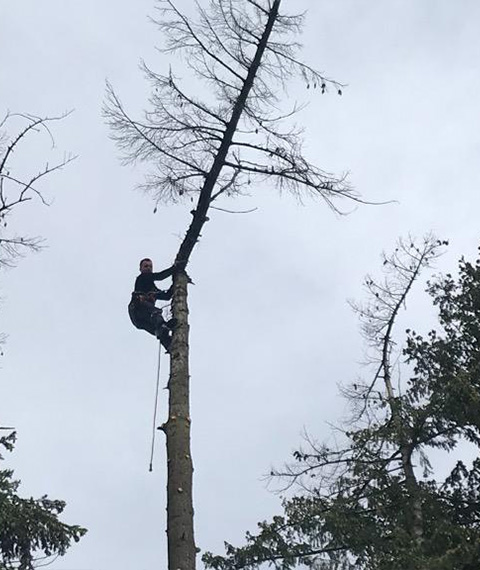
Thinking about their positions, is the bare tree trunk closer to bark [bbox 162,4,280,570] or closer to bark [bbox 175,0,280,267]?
bark [bbox 162,4,280,570]

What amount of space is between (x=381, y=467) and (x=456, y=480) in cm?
120

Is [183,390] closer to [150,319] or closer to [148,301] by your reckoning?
[150,319]

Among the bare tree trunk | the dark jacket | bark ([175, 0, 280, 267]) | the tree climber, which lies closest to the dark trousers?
the tree climber

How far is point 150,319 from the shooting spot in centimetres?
813

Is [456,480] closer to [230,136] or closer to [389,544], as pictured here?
[389,544]

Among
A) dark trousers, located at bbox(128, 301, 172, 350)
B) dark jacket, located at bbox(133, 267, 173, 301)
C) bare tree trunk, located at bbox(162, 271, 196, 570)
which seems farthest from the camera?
dark jacket, located at bbox(133, 267, 173, 301)

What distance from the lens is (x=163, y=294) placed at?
841 cm

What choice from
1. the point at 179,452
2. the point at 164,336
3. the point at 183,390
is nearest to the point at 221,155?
the point at 164,336

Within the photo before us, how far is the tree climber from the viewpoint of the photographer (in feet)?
25.7

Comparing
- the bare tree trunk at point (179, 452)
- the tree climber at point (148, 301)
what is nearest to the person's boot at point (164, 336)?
the tree climber at point (148, 301)

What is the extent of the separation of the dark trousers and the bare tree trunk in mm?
511

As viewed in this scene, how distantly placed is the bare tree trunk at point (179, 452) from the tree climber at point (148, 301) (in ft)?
1.86

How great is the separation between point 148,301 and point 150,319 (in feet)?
0.94

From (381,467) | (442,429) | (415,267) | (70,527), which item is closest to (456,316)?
(415,267)
